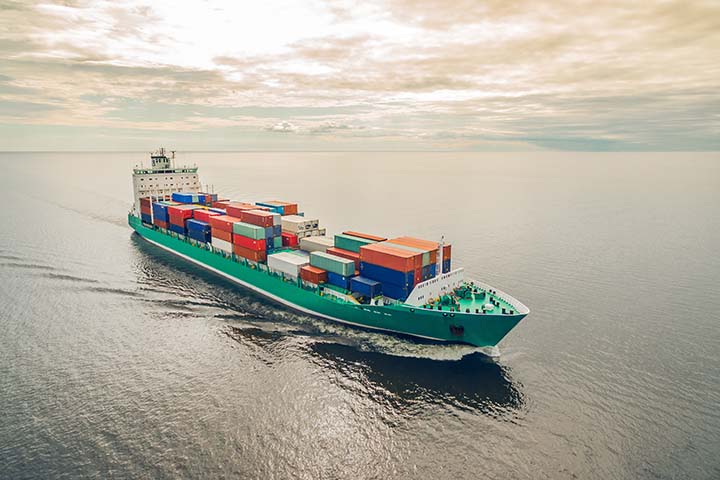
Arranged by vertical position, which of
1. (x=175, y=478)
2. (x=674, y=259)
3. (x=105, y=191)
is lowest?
(x=175, y=478)

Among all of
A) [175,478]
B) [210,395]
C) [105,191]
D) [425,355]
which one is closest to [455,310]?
[425,355]

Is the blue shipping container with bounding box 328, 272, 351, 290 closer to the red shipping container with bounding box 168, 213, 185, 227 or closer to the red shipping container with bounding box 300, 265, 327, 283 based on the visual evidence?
the red shipping container with bounding box 300, 265, 327, 283

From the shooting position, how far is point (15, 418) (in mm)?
21781

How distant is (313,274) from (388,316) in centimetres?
845

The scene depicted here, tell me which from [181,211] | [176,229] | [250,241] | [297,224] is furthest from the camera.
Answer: [176,229]

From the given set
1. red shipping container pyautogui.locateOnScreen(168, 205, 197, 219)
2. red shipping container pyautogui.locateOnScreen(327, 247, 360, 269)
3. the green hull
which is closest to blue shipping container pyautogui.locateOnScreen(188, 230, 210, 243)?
red shipping container pyautogui.locateOnScreen(168, 205, 197, 219)

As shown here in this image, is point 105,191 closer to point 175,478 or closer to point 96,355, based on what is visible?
point 96,355

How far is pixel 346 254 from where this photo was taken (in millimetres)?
36500

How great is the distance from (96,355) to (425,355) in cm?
2499

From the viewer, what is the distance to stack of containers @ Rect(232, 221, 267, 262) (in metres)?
40.8

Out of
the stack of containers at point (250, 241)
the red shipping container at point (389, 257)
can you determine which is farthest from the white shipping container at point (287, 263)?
the red shipping container at point (389, 257)

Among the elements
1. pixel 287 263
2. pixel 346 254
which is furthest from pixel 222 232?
pixel 346 254

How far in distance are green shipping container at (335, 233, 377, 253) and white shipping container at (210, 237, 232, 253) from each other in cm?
1415

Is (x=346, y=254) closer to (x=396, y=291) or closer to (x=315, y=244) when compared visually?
(x=315, y=244)
